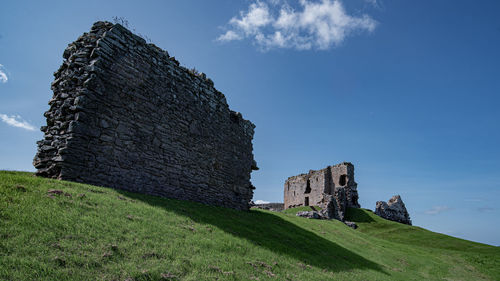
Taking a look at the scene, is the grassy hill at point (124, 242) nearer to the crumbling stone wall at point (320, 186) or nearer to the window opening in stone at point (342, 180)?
the crumbling stone wall at point (320, 186)

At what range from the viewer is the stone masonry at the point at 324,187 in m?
40.1

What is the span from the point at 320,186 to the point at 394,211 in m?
12.2

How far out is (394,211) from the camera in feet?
134

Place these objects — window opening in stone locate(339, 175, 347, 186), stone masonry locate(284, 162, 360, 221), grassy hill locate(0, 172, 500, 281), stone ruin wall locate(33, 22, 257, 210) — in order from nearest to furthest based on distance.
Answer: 1. grassy hill locate(0, 172, 500, 281)
2. stone ruin wall locate(33, 22, 257, 210)
3. stone masonry locate(284, 162, 360, 221)
4. window opening in stone locate(339, 175, 347, 186)

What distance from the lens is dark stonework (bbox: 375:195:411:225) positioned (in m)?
40.6

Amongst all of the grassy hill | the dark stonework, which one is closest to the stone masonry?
the dark stonework

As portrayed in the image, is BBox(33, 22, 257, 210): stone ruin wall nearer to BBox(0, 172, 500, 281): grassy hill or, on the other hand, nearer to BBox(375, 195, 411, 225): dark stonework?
BBox(0, 172, 500, 281): grassy hill

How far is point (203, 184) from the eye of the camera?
14.4 m

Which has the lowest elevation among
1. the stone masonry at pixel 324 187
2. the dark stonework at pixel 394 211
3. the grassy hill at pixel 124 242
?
the grassy hill at pixel 124 242

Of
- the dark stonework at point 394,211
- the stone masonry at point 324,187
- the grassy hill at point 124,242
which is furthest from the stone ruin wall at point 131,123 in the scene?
the dark stonework at point 394,211

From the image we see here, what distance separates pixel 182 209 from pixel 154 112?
4.65m

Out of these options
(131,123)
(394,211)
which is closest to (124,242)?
(131,123)

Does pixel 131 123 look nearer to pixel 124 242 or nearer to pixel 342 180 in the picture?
pixel 124 242

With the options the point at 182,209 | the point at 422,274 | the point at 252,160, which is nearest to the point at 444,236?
the point at 422,274
